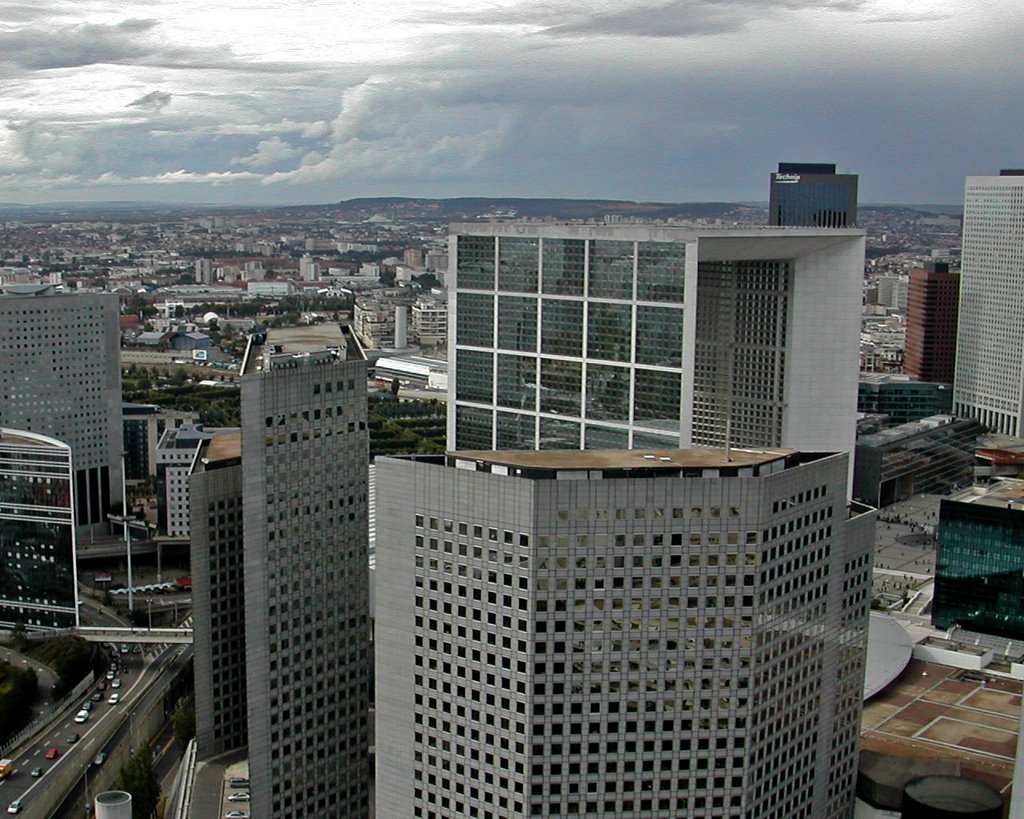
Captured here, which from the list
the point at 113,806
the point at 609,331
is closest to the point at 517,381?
the point at 609,331

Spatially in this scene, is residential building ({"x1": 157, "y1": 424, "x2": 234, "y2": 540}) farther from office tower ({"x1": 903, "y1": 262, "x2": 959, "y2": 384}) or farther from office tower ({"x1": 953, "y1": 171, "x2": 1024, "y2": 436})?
office tower ({"x1": 903, "y1": 262, "x2": 959, "y2": 384})

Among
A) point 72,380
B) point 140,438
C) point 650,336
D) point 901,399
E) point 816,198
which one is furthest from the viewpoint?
point 816,198

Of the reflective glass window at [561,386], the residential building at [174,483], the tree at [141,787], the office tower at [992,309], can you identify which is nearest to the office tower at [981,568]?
the reflective glass window at [561,386]

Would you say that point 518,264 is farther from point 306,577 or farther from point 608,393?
point 306,577

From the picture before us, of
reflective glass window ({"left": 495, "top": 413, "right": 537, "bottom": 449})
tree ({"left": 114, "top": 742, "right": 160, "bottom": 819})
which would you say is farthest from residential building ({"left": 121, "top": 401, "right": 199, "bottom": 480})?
reflective glass window ({"left": 495, "top": 413, "right": 537, "bottom": 449})

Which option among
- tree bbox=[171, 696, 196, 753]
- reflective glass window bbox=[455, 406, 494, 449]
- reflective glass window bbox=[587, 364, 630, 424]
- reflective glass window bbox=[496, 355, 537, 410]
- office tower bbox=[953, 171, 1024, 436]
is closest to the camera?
reflective glass window bbox=[587, 364, 630, 424]

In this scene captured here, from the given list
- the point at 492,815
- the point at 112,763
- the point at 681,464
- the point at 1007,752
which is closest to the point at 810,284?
the point at 1007,752
